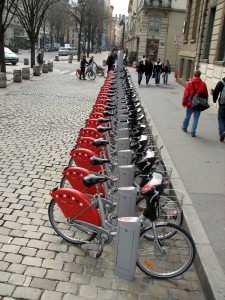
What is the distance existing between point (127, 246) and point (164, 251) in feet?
1.69

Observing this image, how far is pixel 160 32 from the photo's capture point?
4366 centimetres

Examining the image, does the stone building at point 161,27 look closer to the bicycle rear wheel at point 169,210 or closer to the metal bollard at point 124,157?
the metal bollard at point 124,157

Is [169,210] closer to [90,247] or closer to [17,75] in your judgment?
[90,247]

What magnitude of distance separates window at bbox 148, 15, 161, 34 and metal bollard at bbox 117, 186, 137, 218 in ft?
142

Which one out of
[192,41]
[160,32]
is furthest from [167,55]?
[192,41]

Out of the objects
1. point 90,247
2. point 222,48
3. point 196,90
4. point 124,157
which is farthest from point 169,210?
point 222,48

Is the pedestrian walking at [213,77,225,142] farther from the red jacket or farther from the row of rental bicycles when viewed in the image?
the row of rental bicycles

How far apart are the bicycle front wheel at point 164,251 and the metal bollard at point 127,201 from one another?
452 mm

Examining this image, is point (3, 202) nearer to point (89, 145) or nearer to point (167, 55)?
point (89, 145)

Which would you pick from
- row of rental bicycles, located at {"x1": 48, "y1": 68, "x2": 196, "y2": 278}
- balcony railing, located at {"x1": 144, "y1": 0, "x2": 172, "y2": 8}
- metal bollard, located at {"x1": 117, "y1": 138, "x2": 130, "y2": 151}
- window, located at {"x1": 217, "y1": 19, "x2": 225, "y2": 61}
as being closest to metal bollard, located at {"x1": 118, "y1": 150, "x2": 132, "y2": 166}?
row of rental bicycles, located at {"x1": 48, "y1": 68, "x2": 196, "y2": 278}

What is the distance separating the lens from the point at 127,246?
130 inches

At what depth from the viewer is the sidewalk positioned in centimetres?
355

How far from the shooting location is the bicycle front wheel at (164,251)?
138 inches

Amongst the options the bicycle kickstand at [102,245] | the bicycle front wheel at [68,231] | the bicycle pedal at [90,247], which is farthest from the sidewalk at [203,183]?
the bicycle front wheel at [68,231]
